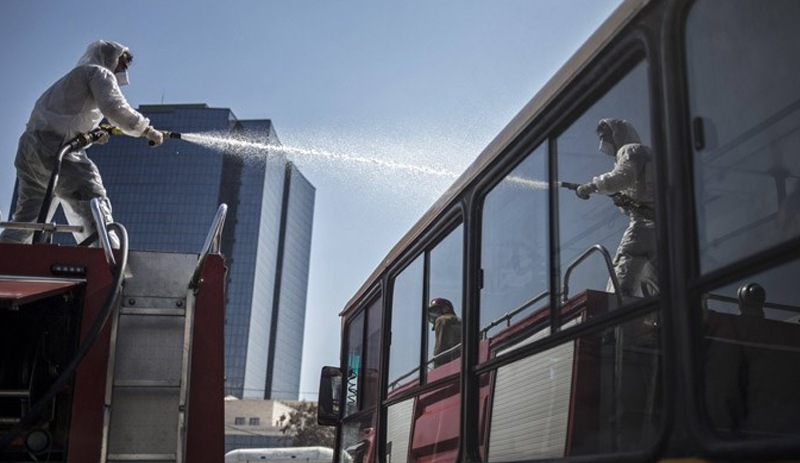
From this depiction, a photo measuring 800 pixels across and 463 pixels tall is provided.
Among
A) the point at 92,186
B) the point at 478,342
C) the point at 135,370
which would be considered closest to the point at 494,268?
the point at 478,342

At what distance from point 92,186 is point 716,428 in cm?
407

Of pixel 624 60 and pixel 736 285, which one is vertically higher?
pixel 624 60

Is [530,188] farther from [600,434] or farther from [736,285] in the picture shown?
[736,285]

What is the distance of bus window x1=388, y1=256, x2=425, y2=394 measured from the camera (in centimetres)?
526

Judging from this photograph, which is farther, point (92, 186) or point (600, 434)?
point (92, 186)

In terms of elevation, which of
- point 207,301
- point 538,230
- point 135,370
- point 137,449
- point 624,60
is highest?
point 624,60

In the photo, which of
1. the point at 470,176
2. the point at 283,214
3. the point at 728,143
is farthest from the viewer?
the point at 283,214

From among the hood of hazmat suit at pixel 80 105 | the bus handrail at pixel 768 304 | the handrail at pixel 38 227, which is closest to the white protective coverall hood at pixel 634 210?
the bus handrail at pixel 768 304

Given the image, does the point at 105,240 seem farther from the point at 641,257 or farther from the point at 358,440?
the point at 358,440

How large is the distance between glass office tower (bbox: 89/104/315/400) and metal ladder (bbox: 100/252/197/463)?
68.8 metres

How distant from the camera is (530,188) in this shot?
374 cm

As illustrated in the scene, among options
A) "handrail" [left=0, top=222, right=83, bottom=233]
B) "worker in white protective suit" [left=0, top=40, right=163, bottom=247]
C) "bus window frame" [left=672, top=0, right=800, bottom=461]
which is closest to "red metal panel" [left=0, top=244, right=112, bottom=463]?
"handrail" [left=0, top=222, right=83, bottom=233]

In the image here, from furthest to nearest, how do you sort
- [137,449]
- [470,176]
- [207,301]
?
[470,176], [207,301], [137,449]

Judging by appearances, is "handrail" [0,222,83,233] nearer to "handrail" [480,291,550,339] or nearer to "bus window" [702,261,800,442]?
"handrail" [480,291,550,339]
